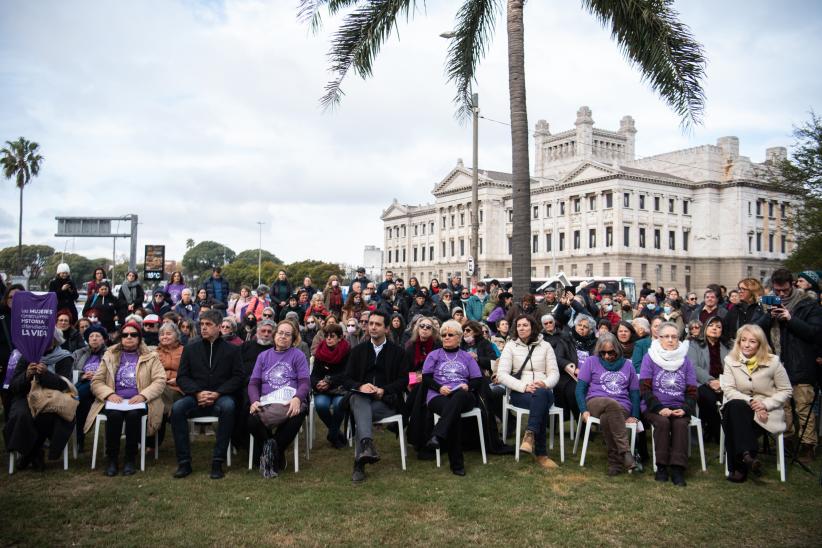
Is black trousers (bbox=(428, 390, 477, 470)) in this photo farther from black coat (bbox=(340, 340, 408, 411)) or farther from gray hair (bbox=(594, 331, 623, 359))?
gray hair (bbox=(594, 331, 623, 359))

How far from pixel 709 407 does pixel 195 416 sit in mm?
5817

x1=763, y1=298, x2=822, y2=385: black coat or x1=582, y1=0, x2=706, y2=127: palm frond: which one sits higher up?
x1=582, y1=0, x2=706, y2=127: palm frond

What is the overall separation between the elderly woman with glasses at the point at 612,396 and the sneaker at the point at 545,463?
56cm

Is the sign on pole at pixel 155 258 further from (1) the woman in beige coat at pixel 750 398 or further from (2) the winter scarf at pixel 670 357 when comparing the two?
(1) the woman in beige coat at pixel 750 398

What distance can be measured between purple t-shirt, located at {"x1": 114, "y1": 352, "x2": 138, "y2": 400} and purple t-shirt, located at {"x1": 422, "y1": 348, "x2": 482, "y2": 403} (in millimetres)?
3112

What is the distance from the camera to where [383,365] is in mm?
6992

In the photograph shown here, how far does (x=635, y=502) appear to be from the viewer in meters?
5.32

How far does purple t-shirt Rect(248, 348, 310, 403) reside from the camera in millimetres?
6571

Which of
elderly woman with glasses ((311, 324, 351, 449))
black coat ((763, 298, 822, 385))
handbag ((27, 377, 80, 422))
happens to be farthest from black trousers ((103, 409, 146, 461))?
black coat ((763, 298, 822, 385))

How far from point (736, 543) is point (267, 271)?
92882mm

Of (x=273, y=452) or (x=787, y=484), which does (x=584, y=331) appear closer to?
(x=787, y=484)

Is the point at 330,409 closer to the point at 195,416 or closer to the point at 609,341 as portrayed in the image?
the point at 195,416

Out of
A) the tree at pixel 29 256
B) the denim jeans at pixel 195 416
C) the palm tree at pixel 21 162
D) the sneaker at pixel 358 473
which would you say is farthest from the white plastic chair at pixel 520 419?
the tree at pixel 29 256

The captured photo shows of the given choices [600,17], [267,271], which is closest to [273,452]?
[600,17]
